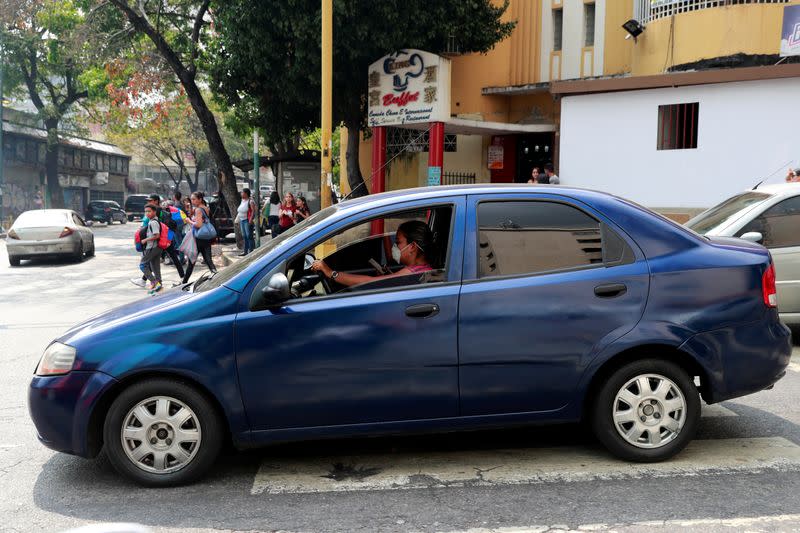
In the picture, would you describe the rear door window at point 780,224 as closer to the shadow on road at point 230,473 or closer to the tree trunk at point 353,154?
the shadow on road at point 230,473

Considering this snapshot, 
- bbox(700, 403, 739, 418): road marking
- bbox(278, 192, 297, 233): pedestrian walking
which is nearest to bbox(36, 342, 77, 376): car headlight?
bbox(700, 403, 739, 418): road marking

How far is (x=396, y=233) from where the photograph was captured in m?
5.11

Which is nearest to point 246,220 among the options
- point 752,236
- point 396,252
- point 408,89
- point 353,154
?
point 353,154

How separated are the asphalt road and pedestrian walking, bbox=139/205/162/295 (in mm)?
7962

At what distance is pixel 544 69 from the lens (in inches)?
874

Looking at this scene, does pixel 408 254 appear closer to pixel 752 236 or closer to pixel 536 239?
pixel 536 239

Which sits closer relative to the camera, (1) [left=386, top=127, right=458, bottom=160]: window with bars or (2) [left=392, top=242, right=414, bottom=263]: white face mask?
(2) [left=392, top=242, right=414, bottom=263]: white face mask

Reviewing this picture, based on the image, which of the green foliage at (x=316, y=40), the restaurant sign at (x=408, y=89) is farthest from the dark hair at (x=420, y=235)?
the restaurant sign at (x=408, y=89)

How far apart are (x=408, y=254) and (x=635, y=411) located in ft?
5.37

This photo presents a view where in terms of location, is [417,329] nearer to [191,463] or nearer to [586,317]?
[586,317]

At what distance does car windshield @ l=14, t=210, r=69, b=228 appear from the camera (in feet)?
64.7

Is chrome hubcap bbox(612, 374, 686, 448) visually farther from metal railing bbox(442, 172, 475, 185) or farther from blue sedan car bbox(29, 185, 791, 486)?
metal railing bbox(442, 172, 475, 185)

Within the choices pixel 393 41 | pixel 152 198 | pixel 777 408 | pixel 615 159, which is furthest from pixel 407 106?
pixel 777 408

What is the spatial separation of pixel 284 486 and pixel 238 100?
18043 millimetres
